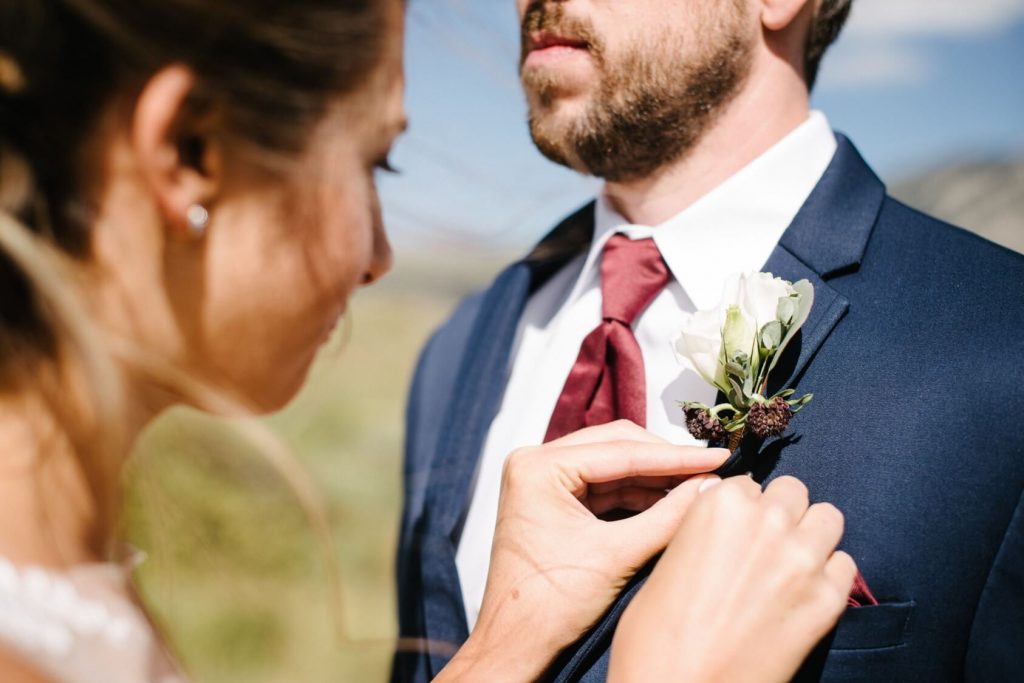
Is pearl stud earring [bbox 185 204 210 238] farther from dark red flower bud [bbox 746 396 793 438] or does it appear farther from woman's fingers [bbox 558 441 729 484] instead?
dark red flower bud [bbox 746 396 793 438]

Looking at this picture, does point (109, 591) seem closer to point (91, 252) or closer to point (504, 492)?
point (91, 252)

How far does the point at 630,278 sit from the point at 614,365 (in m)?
0.25

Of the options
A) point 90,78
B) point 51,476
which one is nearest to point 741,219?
point 90,78

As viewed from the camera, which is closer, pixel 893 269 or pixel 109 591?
pixel 109 591

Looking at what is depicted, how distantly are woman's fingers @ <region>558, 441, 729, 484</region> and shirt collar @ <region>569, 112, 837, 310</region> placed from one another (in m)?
0.51

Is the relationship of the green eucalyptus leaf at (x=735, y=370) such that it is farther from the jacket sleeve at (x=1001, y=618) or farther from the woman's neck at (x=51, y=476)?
the woman's neck at (x=51, y=476)

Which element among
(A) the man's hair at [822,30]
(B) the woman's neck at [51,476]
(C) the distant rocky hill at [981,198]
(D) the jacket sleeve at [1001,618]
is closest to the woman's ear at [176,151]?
(B) the woman's neck at [51,476]

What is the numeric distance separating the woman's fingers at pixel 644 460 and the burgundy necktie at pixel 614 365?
12.1 inches

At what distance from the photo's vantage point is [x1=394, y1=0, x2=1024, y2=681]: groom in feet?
4.99

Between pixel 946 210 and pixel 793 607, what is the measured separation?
9.23 m

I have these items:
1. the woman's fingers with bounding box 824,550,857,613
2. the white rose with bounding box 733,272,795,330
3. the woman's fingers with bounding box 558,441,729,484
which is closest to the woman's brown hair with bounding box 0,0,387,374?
the woman's fingers with bounding box 558,441,729,484

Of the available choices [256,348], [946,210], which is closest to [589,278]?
[256,348]

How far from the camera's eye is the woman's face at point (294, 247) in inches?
48.9

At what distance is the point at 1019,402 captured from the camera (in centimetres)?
154
